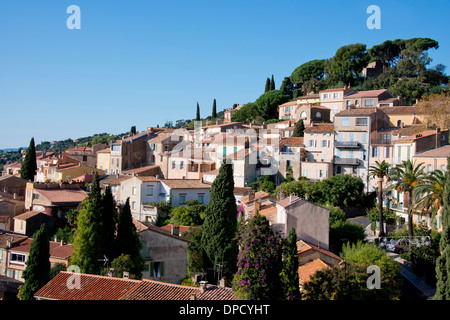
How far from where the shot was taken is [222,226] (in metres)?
30.5

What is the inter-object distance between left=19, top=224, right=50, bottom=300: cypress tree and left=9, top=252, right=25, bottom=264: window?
7769 mm

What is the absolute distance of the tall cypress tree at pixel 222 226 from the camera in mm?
29859

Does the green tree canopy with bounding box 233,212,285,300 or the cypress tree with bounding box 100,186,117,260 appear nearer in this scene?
the green tree canopy with bounding box 233,212,285,300

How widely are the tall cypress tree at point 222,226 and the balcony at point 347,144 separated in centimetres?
2031

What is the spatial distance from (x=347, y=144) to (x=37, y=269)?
33478 mm

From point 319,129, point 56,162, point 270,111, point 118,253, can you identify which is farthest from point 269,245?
point 270,111

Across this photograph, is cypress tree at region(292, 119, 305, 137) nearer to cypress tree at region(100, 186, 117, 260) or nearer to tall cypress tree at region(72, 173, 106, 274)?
cypress tree at region(100, 186, 117, 260)

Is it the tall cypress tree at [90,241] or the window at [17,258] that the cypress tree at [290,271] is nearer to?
the tall cypress tree at [90,241]

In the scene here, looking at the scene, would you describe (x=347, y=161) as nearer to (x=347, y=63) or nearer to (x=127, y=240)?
(x=127, y=240)

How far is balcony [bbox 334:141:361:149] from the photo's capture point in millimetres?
48312

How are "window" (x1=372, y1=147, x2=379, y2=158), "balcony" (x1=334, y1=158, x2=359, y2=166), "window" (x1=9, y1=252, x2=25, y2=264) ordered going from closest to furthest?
"window" (x1=9, y1=252, x2=25, y2=264) < "window" (x1=372, y1=147, x2=379, y2=158) < "balcony" (x1=334, y1=158, x2=359, y2=166)

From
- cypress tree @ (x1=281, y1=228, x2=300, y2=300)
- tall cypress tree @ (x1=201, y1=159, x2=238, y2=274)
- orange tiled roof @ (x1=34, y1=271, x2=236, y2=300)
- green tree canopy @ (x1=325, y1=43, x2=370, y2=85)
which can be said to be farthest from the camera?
green tree canopy @ (x1=325, y1=43, x2=370, y2=85)

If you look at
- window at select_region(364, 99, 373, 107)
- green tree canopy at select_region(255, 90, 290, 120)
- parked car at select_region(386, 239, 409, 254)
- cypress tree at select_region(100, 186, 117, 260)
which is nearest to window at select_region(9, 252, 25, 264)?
cypress tree at select_region(100, 186, 117, 260)

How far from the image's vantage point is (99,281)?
21.9m
